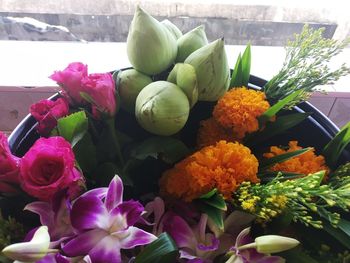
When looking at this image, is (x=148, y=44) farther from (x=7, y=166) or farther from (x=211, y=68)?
(x=7, y=166)

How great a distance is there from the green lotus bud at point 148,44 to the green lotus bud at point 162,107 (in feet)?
0.13

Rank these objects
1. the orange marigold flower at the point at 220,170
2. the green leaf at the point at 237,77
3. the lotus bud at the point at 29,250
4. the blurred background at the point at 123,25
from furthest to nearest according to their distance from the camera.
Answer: the blurred background at the point at 123,25
the green leaf at the point at 237,77
the orange marigold flower at the point at 220,170
the lotus bud at the point at 29,250

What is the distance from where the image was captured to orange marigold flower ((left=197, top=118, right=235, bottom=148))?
0.51 metres

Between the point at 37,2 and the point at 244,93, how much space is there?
24.2 inches

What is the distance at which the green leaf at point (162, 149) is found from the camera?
0.47 meters

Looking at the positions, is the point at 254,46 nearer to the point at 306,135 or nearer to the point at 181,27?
the point at 181,27

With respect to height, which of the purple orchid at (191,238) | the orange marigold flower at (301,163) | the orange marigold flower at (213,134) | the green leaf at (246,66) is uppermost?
the green leaf at (246,66)

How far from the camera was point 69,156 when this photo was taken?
364mm

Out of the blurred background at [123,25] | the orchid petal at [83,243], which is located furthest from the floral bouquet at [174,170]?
the blurred background at [123,25]

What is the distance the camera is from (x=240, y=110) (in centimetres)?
48

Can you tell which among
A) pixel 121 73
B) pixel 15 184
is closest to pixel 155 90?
pixel 121 73

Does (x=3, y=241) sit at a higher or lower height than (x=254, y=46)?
lower

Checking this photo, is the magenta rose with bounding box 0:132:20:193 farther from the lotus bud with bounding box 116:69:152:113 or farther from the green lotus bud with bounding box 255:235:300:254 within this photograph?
the green lotus bud with bounding box 255:235:300:254

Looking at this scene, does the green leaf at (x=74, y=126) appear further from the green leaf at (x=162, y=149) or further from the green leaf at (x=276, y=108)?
the green leaf at (x=276, y=108)
